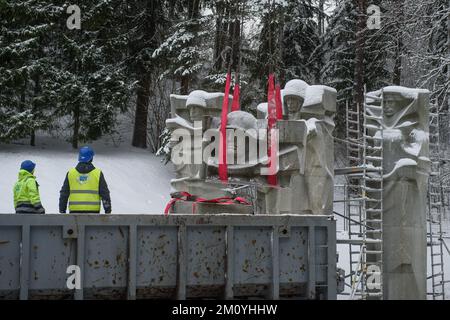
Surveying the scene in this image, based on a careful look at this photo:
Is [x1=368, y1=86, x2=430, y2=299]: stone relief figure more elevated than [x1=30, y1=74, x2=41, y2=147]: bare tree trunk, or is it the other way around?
[x1=30, y1=74, x2=41, y2=147]: bare tree trunk

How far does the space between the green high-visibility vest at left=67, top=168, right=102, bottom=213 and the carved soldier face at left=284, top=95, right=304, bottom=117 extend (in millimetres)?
5329

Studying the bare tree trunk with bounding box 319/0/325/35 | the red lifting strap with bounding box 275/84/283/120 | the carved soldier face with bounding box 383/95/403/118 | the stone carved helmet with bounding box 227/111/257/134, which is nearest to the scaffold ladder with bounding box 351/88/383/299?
the carved soldier face with bounding box 383/95/403/118

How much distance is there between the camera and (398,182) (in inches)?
437

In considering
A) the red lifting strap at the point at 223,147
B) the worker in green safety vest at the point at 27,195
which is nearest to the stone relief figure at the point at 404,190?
the red lifting strap at the point at 223,147

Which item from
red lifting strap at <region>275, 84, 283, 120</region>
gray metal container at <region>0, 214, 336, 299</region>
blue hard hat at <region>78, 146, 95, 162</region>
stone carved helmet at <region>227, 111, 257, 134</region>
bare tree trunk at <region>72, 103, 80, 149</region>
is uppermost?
bare tree trunk at <region>72, 103, 80, 149</region>

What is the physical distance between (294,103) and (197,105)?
260cm

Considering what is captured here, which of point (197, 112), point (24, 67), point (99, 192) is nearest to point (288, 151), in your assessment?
point (197, 112)

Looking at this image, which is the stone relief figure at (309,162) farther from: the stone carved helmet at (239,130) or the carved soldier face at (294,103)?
the stone carved helmet at (239,130)

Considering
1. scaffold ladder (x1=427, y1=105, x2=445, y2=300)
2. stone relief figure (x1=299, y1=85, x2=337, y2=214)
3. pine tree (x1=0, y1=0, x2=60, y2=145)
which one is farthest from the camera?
pine tree (x1=0, y1=0, x2=60, y2=145)

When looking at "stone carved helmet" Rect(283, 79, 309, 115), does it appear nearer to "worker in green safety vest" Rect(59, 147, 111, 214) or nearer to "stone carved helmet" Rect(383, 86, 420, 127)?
"stone carved helmet" Rect(383, 86, 420, 127)

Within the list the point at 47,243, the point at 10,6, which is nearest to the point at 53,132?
the point at 10,6

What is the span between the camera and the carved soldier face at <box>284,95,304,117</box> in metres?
12.1

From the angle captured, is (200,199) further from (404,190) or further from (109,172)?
(109,172)

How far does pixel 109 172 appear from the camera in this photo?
22.0 m
